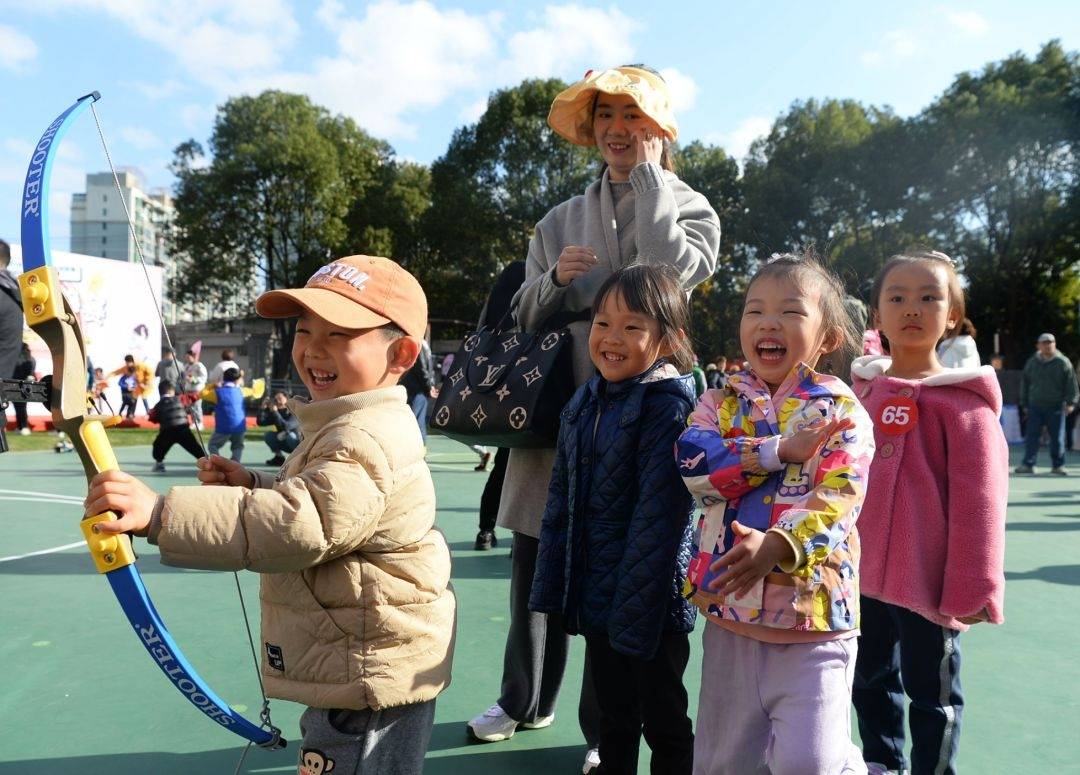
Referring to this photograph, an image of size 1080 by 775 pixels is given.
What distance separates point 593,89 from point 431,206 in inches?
1364

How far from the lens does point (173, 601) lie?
4.29 meters

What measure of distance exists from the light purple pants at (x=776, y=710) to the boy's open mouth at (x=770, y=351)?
2.00 feet

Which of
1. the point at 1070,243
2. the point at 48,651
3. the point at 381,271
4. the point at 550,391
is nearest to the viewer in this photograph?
the point at 381,271

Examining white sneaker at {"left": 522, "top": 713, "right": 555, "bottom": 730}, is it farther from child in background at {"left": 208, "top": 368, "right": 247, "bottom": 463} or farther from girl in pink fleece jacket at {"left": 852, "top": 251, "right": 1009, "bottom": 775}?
child in background at {"left": 208, "top": 368, "right": 247, "bottom": 463}

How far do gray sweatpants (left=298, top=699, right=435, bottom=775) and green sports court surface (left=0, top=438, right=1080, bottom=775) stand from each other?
0.80 metres

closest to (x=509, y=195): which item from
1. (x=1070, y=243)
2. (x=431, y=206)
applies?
(x=431, y=206)

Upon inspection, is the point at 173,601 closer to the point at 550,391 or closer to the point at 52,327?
the point at 550,391

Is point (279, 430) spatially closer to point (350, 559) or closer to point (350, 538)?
point (350, 559)

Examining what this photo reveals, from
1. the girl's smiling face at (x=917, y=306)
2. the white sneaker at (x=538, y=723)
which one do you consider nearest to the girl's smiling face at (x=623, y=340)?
the girl's smiling face at (x=917, y=306)

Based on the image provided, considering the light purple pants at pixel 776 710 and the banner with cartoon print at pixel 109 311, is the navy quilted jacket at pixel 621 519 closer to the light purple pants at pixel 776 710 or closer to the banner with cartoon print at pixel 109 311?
the light purple pants at pixel 776 710

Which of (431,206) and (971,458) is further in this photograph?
(431,206)

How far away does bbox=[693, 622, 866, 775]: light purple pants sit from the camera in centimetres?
175

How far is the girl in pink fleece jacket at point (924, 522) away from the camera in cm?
219

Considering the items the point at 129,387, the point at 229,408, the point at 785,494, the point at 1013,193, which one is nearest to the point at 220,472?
the point at 785,494
